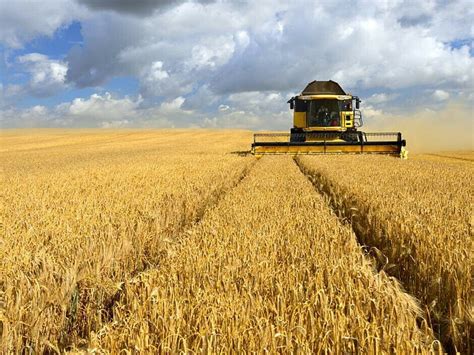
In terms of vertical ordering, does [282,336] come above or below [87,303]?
above

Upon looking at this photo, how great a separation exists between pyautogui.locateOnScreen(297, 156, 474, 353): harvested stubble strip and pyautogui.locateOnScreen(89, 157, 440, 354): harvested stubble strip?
0.99 ft

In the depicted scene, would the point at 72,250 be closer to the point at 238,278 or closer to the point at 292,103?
the point at 238,278

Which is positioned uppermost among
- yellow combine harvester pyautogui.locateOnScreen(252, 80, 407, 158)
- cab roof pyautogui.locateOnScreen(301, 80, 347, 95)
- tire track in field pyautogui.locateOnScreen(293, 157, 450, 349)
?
cab roof pyautogui.locateOnScreen(301, 80, 347, 95)

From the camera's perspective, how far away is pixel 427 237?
4281mm

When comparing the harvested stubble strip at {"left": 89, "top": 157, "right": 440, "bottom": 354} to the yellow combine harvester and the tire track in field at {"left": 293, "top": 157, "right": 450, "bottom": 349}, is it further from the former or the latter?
the yellow combine harvester

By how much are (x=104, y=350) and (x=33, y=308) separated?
0.96 meters

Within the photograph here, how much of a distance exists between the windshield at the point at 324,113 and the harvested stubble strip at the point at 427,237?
506 inches

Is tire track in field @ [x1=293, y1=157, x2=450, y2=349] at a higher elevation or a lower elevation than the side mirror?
lower

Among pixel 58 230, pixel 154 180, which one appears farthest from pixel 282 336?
pixel 154 180

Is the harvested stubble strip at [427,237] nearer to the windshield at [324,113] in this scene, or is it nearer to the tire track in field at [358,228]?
the tire track in field at [358,228]

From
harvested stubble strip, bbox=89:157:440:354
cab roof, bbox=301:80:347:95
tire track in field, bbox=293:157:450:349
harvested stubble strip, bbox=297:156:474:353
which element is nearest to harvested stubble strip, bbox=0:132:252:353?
harvested stubble strip, bbox=89:157:440:354

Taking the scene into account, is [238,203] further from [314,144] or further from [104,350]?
[314,144]

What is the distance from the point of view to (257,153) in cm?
2169

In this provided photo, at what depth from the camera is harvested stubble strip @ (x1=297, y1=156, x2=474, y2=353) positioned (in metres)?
3.18
